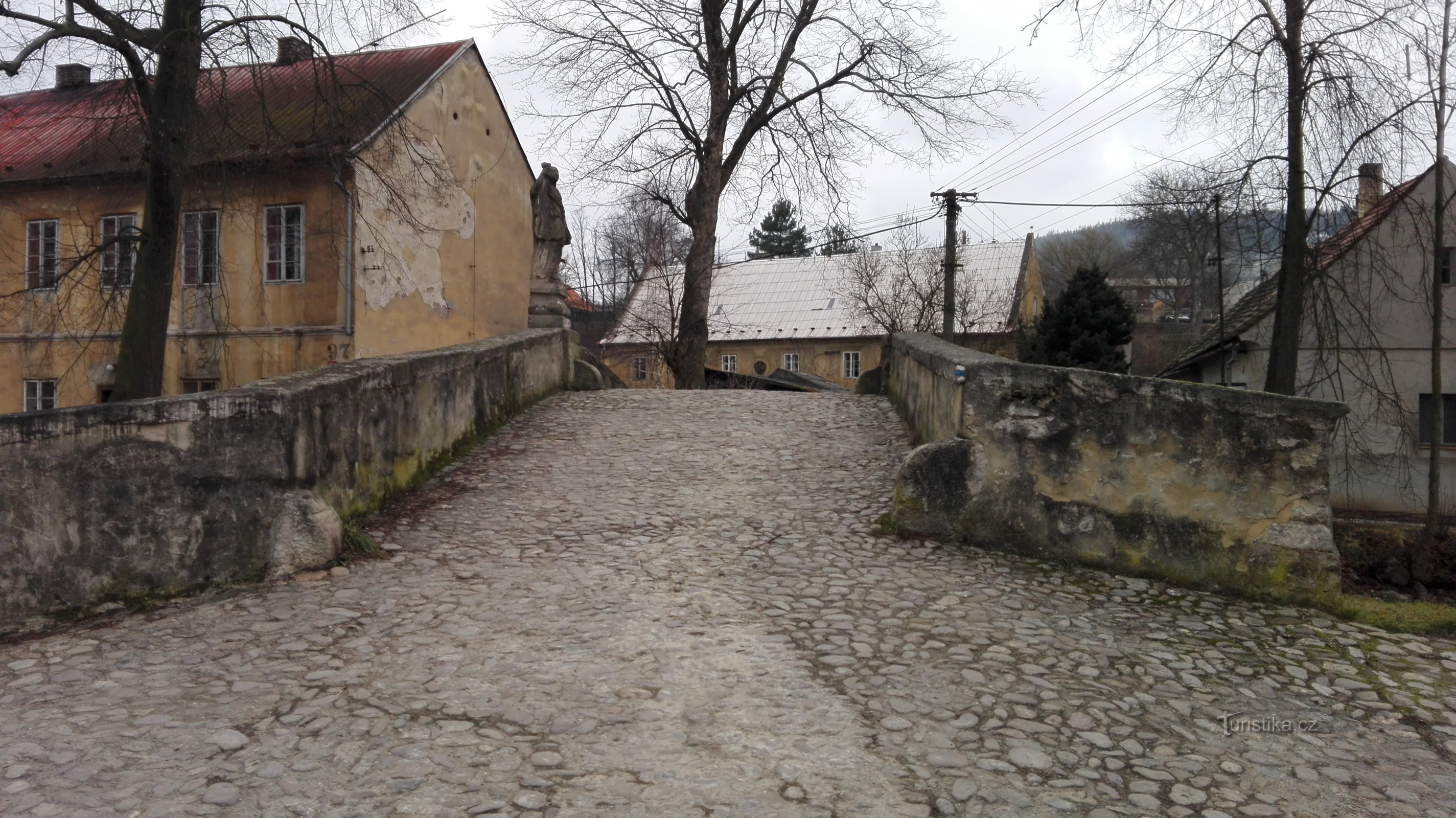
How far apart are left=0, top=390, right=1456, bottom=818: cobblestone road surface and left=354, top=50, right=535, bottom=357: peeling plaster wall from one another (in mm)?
10225

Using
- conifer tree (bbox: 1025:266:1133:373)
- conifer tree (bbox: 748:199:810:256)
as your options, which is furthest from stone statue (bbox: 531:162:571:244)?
conifer tree (bbox: 748:199:810:256)

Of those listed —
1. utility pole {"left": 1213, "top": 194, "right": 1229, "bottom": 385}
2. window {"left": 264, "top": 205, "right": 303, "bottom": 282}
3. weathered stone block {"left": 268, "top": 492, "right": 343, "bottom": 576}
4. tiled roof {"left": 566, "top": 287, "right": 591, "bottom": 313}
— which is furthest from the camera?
tiled roof {"left": 566, "top": 287, "right": 591, "bottom": 313}

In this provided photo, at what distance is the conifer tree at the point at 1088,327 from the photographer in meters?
23.7

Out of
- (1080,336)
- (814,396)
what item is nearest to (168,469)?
(814,396)

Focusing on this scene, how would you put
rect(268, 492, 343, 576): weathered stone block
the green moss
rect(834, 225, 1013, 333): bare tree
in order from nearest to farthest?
rect(268, 492, 343, 576): weathered stone block
the green moss
rect(834, 225, 1013, 333): bare tree

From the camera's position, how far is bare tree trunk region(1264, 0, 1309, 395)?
12.8 m

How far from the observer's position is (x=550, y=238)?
13883mm

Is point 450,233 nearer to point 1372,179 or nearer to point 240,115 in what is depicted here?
point 240,115

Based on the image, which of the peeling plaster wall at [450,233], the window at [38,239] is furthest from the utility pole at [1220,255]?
the window at [38,239]

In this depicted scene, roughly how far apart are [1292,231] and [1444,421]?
9.30 m

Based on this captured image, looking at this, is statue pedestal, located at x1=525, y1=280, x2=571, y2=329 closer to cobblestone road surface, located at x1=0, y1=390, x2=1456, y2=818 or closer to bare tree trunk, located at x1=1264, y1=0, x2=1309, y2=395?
cobblestone road surface, located at x1=0, y1=390, x2=1456, y2=818

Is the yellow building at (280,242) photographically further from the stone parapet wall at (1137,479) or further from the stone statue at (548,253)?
the stone parapet wall at (1137,479)

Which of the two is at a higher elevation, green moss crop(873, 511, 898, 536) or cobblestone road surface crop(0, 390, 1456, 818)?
green moss crop(873, 511, 898, 536)

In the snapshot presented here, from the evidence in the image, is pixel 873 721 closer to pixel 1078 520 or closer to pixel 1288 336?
pixel 1078 520
